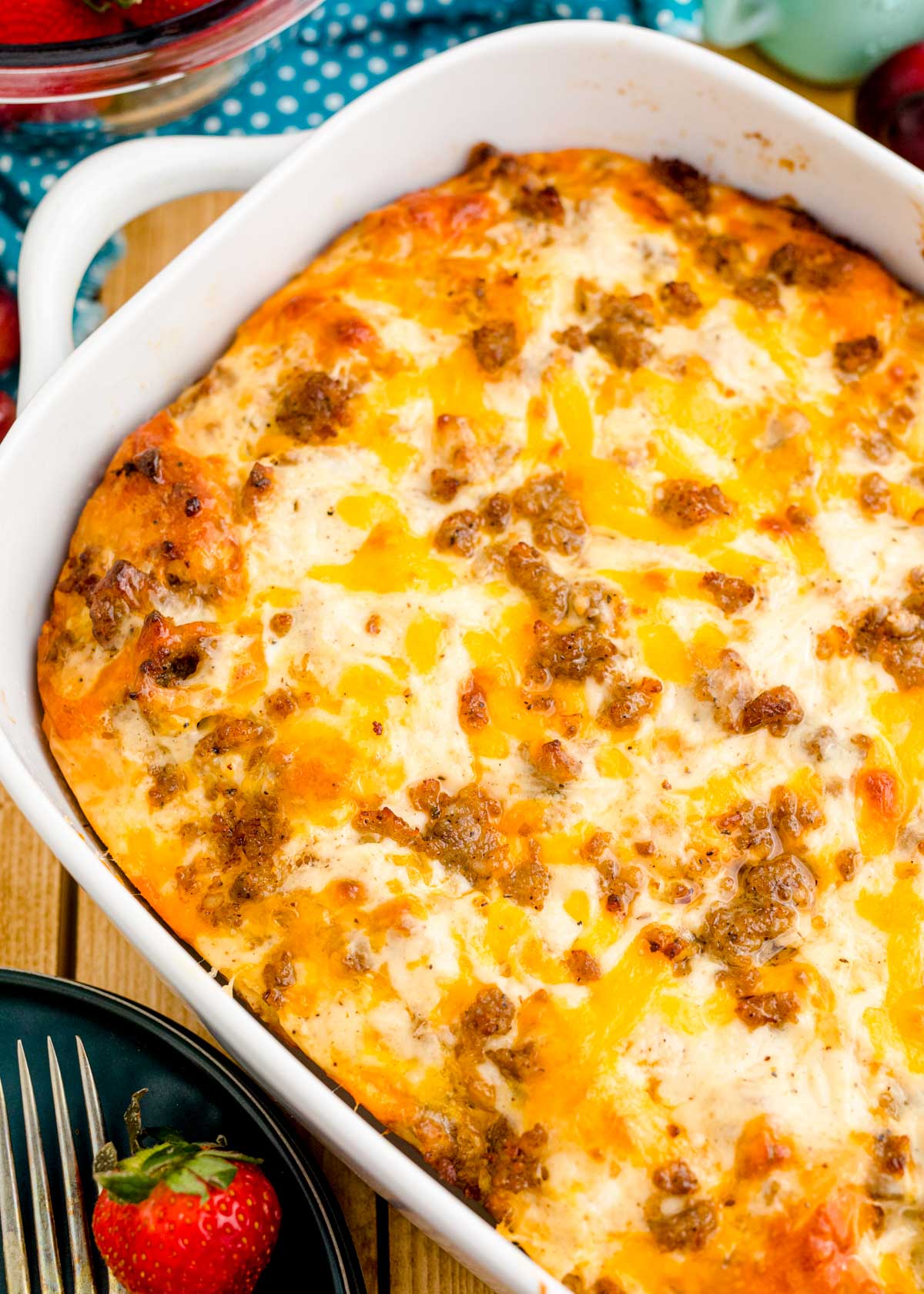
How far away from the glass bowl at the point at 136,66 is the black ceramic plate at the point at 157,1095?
1475mm

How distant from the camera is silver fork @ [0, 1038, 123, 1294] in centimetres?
188

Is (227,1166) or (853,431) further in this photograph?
(853,431)

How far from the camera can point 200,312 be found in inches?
84.2

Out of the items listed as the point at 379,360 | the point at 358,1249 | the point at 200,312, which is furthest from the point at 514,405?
the point at 358,1249

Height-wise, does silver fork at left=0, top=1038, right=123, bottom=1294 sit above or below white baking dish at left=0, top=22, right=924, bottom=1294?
below

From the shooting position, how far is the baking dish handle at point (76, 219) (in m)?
2.00

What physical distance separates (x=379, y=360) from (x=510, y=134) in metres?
0.56

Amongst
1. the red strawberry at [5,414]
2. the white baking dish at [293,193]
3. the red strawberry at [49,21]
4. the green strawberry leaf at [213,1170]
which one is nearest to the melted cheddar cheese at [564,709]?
the white baking dish at [293,193]

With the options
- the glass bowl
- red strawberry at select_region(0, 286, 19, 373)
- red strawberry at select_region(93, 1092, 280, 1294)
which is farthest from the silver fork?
the glass bowl

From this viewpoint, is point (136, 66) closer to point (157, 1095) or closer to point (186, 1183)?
point (157, 1095)

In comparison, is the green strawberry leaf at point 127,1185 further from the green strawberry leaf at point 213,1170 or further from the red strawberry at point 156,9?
the red strawberry at point 156,9

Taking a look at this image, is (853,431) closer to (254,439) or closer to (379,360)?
(379,360)

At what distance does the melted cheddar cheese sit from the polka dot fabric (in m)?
0.56

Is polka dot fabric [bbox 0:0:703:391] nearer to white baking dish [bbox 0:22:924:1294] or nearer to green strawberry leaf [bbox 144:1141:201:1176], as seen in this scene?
white baking dish [bbox 0:22:924:1294]
